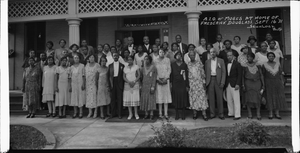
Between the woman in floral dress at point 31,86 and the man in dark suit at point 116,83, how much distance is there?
236 centimetres

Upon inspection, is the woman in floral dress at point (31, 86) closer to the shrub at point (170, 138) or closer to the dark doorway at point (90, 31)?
the dark doorway at point (90, 31)

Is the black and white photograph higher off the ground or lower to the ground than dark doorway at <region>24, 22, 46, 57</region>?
lower

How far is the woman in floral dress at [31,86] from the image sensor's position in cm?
761

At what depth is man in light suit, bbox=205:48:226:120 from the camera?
22.6ft

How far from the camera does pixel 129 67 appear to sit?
711 centimetres

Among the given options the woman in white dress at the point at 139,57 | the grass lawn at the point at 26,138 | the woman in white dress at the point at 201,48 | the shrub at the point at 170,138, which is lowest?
the grass lawn at the point at 26,138

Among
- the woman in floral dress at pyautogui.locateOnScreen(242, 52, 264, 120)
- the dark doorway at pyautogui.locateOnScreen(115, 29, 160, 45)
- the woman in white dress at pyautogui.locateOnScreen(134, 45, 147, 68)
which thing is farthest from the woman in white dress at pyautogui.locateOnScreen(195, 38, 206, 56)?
the dark doorway at pyautogui.locateOnScreen(115, 29, 160, 45)

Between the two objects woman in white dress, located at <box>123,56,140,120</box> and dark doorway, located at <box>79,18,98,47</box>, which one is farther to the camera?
dark doorway, located at <box>79,18,98,47</box>

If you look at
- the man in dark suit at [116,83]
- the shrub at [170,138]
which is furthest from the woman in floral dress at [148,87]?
the shrub at [170,138]

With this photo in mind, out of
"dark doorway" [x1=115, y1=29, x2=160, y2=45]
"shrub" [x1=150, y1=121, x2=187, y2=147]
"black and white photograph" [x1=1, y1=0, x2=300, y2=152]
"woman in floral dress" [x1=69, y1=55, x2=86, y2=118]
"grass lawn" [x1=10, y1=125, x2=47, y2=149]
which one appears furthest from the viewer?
"dark doorway" [x1=115, y1=29, x2=160, y2=45]

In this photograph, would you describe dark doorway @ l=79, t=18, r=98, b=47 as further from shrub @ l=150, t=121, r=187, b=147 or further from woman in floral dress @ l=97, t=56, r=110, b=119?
shrub @ l=150, t=121, r=187, b=147

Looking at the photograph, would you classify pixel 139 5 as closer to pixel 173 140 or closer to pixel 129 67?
pixel 129 67

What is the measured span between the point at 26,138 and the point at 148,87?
329 centimetres

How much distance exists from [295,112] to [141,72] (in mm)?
4253
